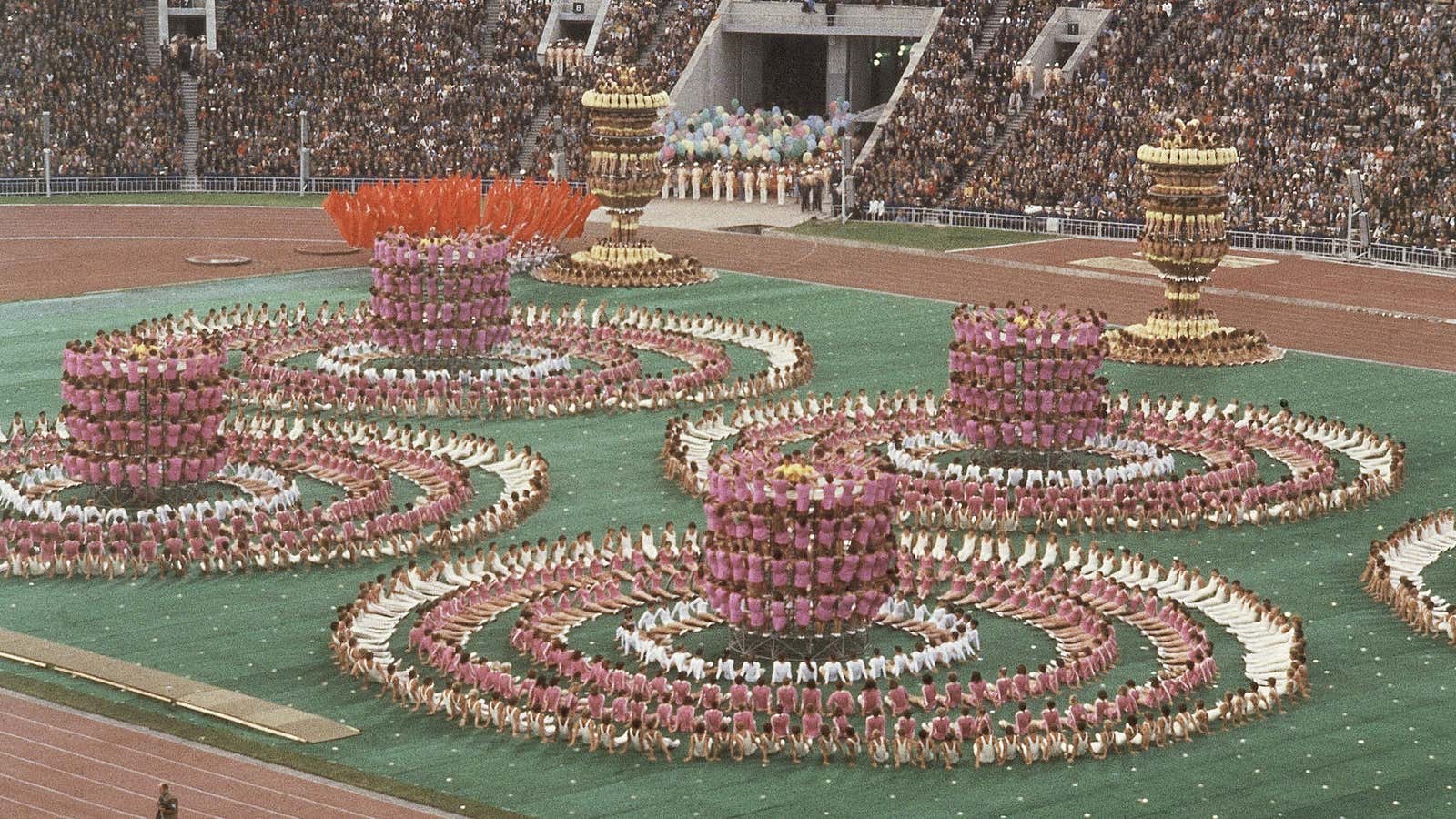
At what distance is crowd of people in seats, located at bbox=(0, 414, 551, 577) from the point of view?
34000 mm

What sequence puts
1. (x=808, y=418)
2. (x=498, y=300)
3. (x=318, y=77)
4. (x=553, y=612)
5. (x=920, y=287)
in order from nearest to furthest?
(x=553, y=612), (x=808, y=418), (x=498, y=300), (x=920, y=287), (x=318, y=77)

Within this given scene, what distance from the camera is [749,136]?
256 feet

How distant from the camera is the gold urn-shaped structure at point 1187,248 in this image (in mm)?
49969

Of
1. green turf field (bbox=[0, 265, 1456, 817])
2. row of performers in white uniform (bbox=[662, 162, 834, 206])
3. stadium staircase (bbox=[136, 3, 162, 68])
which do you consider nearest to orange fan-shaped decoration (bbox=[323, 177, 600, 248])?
green turf field (bbox=[0, 265, 1456, 817])

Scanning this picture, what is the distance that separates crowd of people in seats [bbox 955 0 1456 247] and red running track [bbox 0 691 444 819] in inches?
1707

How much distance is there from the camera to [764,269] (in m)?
62.9

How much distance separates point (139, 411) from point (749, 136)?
4438 cm

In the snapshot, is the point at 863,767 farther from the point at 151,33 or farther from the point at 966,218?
the point at 151,33

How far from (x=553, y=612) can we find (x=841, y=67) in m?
55.3

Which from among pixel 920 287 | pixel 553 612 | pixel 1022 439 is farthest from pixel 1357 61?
pixel 553 612

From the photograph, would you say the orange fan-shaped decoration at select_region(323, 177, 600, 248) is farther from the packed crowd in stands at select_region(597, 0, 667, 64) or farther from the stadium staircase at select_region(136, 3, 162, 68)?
the stadium staircase at select_region(136, 3, 162, 68)

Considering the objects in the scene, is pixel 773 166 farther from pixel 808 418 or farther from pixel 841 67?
pixel 808 418

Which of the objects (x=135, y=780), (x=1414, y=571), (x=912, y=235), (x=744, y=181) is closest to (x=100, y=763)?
(x=135, y=780)

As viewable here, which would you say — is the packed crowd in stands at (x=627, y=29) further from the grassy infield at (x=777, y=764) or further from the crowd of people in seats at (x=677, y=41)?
the grassy infield at (x=777, y=764)
